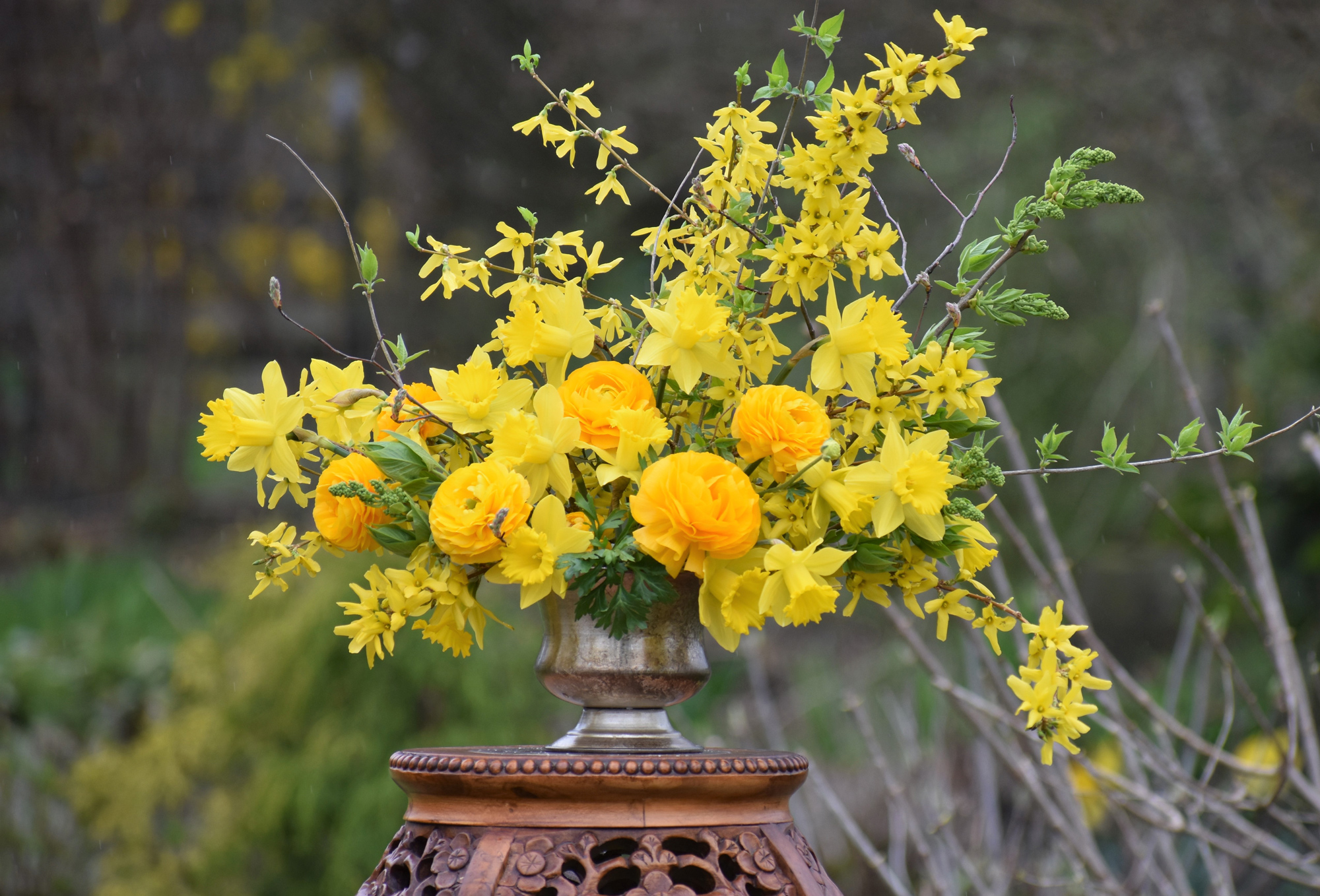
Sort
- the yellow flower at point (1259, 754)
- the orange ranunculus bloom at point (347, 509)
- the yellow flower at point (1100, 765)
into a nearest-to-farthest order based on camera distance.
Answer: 1. the orange ranunculus bloom at point (347, 509)
2. the yellow flower at point (1259, 754)
3. the yellow flower at point (1100, 765)

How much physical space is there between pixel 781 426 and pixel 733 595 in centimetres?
14

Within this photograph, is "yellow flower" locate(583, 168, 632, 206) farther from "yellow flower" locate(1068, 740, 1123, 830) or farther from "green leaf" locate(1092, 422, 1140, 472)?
"yellow flower" locate(1068, 740, 1123, 830)

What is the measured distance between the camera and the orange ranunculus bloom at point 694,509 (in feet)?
2.98

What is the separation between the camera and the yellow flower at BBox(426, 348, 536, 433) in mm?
998

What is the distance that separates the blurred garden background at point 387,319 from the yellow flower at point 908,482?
3.84 ft

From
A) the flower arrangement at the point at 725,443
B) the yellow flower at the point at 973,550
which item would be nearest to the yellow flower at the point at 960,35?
the flower arrangement at the point at 725,443

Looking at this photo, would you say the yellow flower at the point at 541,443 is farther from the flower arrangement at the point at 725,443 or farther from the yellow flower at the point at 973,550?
the yellow flower at the point at 973,550

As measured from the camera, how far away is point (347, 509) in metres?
1.04

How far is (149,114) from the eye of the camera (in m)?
5.88

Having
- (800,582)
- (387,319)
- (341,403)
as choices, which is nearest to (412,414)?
(341,403)

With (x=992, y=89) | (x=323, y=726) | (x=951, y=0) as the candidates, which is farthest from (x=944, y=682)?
(x=992, y=89)

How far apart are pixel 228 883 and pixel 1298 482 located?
9.63 feet

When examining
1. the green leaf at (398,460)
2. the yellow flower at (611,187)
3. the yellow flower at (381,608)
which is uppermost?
the yellow flower at (611,187)

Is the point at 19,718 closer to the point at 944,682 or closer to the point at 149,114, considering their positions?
the point at 944,682
